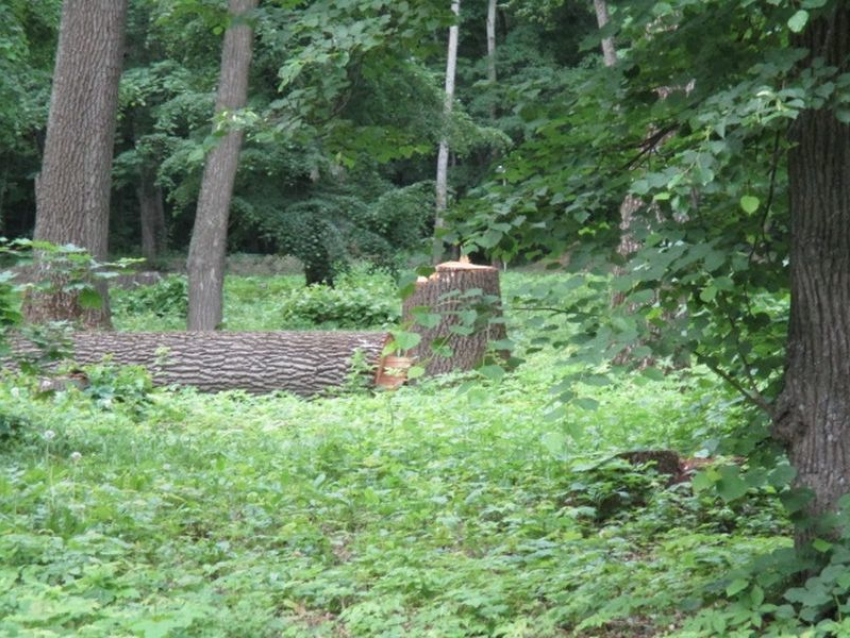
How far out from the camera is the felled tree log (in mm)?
12992

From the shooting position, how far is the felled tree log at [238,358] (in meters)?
13.0

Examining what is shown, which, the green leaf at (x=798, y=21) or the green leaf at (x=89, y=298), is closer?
the green leaf at (x=798, y=21)

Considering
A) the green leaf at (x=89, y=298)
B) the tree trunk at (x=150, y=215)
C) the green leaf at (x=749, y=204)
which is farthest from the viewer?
the tree trunk at (x=150, y=215)

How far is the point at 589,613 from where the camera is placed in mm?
5160

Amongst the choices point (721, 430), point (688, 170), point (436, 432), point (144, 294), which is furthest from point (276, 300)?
point (688, 170)

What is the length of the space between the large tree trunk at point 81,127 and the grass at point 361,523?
3.67 m

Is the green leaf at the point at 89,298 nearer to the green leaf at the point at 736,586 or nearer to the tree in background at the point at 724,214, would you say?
the tree in background at the point at 724,214

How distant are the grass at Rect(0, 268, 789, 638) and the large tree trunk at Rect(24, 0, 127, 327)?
3.67 m

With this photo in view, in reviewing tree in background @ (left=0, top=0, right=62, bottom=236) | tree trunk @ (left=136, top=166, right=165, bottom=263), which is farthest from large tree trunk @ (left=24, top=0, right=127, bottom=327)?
tree trunk @ (left=136, top=166, right=165, bottom=263)

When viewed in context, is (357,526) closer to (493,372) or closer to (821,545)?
(493,372)

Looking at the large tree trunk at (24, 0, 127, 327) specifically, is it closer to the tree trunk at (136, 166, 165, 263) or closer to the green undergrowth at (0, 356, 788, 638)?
the green undergrowth at (0, 356, 788, 638)

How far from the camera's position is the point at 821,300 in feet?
15.9

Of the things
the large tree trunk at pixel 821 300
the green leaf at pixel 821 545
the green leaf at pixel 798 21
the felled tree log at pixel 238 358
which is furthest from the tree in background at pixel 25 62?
the green leaf at pixel 798 21

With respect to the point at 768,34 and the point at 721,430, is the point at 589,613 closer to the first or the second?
the point at 768,34
